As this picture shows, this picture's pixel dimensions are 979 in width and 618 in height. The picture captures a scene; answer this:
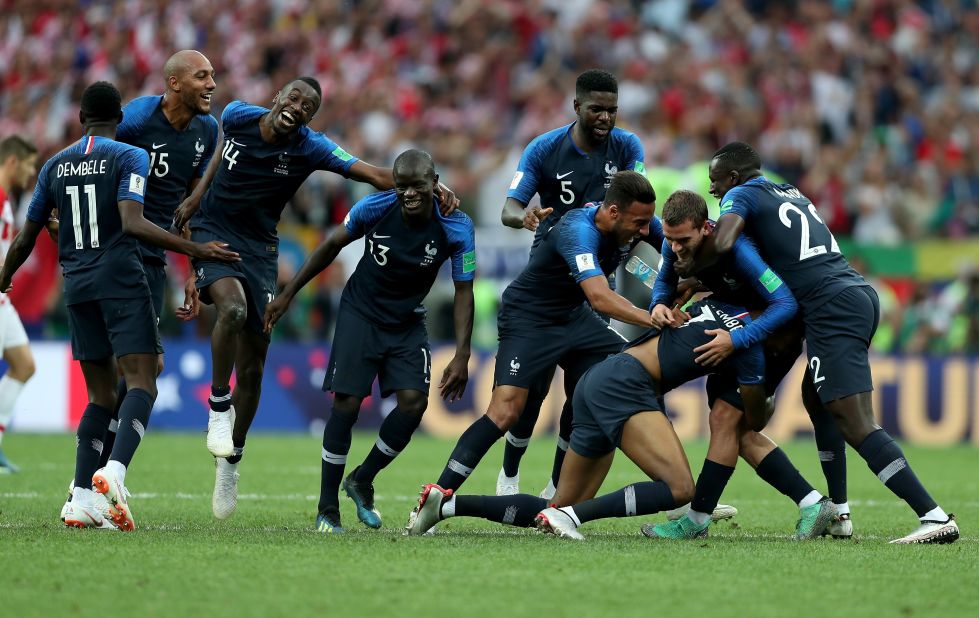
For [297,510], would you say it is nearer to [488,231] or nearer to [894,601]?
[894,601]

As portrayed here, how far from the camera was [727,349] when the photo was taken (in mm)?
8070

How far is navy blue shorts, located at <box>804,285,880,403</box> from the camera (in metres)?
8.14

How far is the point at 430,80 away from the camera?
21.4m

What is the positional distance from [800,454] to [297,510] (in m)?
7.53

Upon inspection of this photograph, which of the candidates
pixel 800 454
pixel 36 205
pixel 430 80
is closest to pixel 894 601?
pixel 36 205

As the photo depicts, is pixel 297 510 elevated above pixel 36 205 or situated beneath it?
situated beneath

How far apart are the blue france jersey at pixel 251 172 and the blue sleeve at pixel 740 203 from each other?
257cm

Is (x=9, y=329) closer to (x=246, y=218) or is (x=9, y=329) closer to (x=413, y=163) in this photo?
(x=246, y=218)

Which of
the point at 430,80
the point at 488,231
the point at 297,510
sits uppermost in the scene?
the point at 430,80

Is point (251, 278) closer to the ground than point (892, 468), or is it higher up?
higher up

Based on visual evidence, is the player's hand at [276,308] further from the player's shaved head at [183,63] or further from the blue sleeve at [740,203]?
the blue sleeve at [740,203]

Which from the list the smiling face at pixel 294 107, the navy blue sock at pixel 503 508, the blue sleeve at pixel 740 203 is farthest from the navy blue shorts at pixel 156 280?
the blue sleeve at pixel 740 203

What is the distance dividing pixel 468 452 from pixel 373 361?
874 mm

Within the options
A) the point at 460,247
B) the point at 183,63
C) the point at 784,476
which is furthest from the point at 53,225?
the point at 784,476
